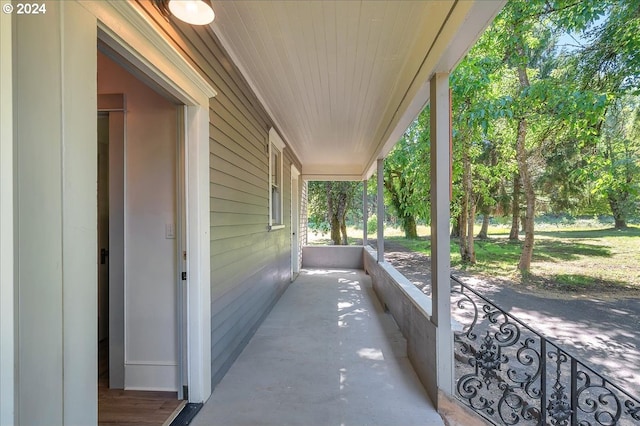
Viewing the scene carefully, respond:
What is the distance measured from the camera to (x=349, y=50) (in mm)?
2422

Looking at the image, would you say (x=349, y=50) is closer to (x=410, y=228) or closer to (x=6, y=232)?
(x=6, y=232)

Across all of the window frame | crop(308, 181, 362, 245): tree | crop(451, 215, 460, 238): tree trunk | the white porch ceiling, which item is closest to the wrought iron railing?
the white porch ceiling

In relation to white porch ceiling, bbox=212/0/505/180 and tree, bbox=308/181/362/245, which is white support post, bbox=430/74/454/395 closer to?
white porch ceiling, bbox=212/0/505/180

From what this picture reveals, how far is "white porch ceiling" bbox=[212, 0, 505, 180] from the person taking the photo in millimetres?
1851

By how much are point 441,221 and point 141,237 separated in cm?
218

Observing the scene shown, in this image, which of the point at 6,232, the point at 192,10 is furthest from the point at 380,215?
the point at 6,232

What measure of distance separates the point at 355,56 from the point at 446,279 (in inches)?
74.9

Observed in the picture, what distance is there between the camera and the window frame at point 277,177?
4258 mm

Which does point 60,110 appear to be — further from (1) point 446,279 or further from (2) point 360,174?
(2) point 360,174

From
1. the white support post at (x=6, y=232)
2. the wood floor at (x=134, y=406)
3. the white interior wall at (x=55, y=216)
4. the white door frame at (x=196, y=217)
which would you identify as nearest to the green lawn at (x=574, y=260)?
the white door frame at (x=196, y=217)

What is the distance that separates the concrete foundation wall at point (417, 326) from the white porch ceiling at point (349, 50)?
5.78 ft

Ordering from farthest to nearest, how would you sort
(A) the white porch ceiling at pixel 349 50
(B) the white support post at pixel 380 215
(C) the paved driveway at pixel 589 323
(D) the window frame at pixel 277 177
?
1. (B) the white support post at pixel 380 215
2. (D) the window frame at pixel 277 177
3. (C) the paved driveway at pixel 589 323
4. (A) the white porch ceiling at pixel 349 50

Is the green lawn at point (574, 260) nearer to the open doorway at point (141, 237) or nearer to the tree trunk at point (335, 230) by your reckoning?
the tree trunk at point (335, 230)

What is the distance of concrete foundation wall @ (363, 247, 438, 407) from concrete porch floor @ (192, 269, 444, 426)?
0.36ft
